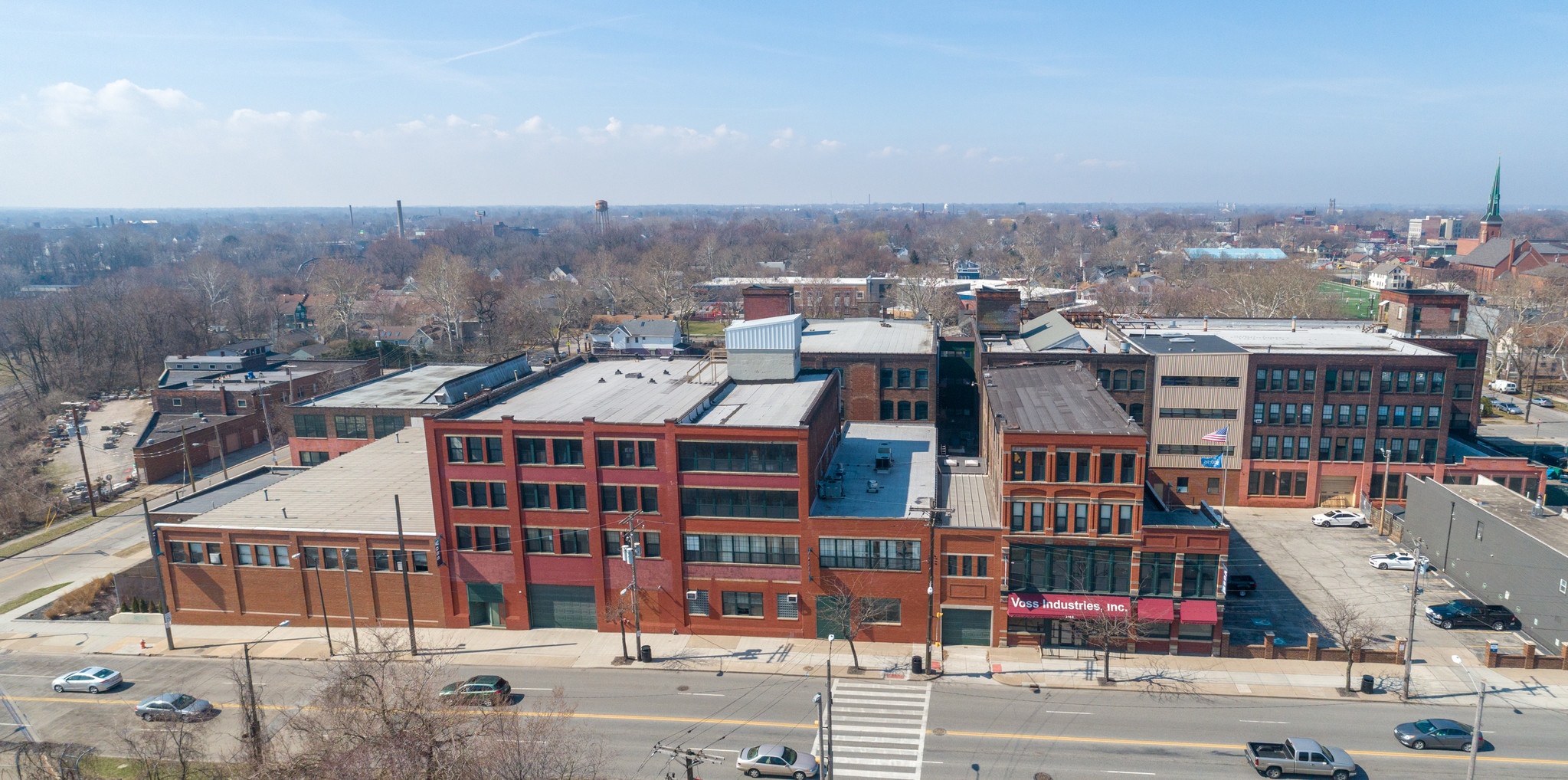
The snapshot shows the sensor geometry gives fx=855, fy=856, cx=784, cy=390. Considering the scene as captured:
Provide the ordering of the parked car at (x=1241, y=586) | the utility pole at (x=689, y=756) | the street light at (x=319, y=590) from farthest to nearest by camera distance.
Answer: the parked car at (x=1241, y=586), the street light at (x=319, y=590), the utility pole at (x=689, y=756)

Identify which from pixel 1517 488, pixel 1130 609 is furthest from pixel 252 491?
pixel 1517 488

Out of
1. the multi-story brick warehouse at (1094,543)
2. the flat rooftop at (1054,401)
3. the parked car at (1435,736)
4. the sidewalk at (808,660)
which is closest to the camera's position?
the parked car at (1435,736)

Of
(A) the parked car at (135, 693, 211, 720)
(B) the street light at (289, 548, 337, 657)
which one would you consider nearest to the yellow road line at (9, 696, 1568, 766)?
(A) the parked car at (135, 693, 211, 720)

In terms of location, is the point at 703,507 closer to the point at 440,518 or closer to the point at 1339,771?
the point at 440,518

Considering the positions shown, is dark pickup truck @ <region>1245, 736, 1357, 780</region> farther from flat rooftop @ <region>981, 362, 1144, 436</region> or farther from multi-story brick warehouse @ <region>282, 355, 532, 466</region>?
multi-story brick warehouse @ <region>282, 355, 532, 466</region>

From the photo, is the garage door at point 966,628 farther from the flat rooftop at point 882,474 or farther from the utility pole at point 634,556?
the utility pole at point 634,556

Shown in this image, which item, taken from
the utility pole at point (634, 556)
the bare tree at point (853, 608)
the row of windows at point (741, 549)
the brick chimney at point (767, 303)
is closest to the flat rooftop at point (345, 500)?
the utility pole at point (634, 556)
